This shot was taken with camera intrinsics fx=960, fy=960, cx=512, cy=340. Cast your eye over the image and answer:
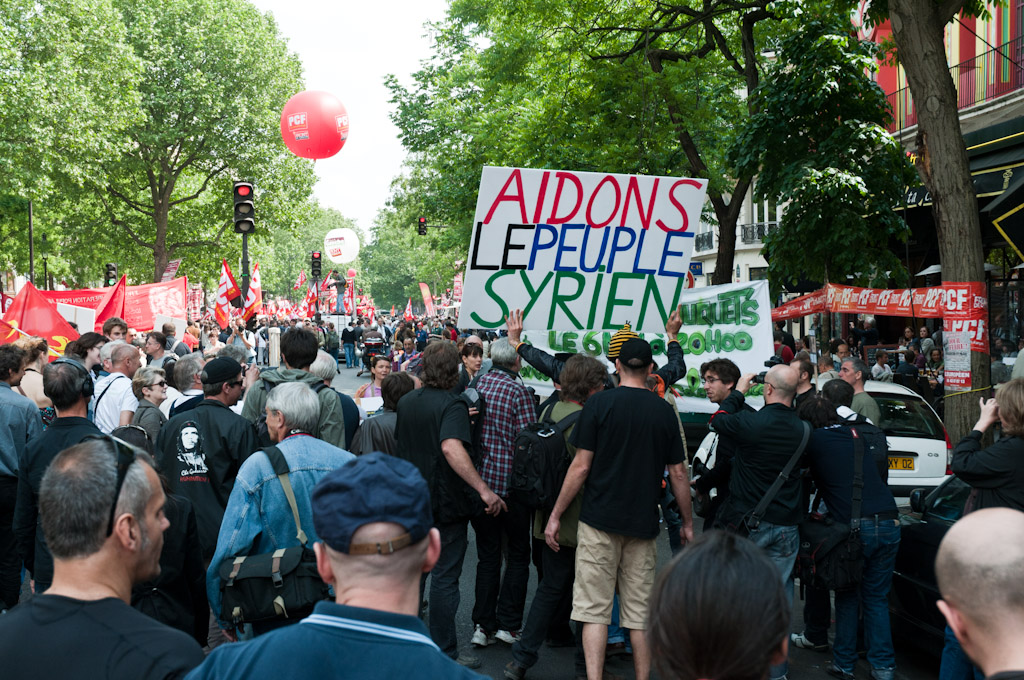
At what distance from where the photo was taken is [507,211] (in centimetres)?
716

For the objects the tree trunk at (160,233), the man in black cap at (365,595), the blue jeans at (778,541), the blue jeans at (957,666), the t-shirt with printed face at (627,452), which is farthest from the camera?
the tree trunk at (160,233)

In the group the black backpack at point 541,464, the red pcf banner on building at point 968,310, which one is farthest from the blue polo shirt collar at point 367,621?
the red pcf banner on building at point 968,310

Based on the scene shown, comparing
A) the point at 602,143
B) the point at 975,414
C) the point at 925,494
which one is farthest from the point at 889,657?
the point at 602,143

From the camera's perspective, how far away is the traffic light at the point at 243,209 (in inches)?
505

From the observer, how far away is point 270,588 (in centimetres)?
371

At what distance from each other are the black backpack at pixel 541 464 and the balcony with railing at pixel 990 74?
13227 millimetres

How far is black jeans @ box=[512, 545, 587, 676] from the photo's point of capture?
5.48m

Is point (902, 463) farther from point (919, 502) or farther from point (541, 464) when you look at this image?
point (541, 464)

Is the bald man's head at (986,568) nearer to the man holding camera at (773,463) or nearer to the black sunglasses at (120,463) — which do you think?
the black sunglasses at (120,463)

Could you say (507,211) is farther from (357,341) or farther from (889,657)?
(357,341)

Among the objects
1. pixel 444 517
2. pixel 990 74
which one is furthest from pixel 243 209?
pixel 990 74

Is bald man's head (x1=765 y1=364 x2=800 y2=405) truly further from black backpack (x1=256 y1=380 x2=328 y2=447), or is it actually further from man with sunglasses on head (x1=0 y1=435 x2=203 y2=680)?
man with sunglasses on head (x1=0 y1=435 x2=203 y2=680)

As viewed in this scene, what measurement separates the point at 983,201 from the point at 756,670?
17599mm

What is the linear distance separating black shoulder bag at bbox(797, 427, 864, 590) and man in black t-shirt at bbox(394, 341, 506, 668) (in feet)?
5.98
